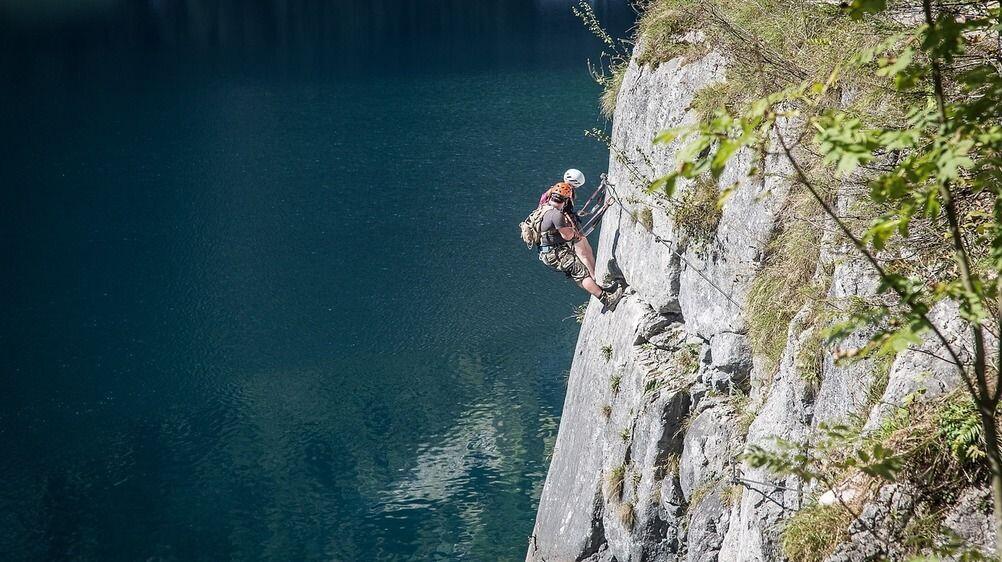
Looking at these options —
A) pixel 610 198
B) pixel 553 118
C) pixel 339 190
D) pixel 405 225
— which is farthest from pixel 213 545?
pixel 553 118

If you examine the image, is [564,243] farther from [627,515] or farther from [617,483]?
[627,515]

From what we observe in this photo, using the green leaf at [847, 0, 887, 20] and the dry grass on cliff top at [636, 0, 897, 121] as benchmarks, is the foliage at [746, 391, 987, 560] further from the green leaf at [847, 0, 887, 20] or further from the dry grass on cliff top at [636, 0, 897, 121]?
the dry grass on cliff top at [636, 0, 897, 121]

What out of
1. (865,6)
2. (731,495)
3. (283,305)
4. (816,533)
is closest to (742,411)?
(731,495)

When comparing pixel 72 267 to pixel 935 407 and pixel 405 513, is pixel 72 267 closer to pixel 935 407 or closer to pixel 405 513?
pixel 405 513

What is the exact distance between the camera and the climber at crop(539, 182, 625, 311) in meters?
11.2

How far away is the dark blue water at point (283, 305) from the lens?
16312mm

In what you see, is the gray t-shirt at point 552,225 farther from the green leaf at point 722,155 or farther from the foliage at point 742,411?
the green leaf at point 722,155

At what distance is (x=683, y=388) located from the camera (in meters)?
9.02

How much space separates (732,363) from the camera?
27.6ft

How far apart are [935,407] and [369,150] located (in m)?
28.4

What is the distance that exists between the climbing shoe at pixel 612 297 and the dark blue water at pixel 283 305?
542 centimetres

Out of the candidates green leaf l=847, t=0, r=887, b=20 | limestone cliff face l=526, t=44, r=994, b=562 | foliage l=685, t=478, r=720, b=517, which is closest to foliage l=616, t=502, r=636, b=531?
limestone cliff face l=526, t=44, r=994, b=562

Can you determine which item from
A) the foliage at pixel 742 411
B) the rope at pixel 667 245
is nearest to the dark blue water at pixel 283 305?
the rope at pixel 667 245

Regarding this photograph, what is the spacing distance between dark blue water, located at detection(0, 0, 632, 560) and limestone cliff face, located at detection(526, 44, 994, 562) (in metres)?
4.79
